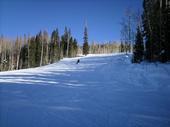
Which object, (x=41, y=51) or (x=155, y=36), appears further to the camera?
(x=41, y=51)

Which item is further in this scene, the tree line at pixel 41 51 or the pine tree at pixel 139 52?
the tree line at pixel 41 51

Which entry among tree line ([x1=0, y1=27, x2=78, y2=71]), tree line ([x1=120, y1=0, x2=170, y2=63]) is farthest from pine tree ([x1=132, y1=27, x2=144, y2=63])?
tree line ([x1=0, y1=27, x2=78, y2=71])

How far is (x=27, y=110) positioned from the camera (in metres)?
11.6

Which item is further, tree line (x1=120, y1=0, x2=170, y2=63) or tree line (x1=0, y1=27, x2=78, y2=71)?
tree line (x1=0, y1=27, x2=78, y2=71)

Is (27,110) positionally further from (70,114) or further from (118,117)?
(118,117)

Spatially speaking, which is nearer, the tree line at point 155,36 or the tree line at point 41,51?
the tree line at point 155,36

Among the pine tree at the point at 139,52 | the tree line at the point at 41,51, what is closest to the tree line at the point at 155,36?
the pine tree at the point at 139,52

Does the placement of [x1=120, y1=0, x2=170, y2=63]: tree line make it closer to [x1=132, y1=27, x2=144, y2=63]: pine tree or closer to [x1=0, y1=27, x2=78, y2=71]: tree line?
[x1=132, y1=27, x2=144, y2=63]: pine tree

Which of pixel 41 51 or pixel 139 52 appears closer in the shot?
pixel 139 52

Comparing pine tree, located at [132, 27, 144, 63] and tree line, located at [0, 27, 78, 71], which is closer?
pine tree, located at [132, 27, 144, 63]

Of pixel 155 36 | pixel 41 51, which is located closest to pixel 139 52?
pixel 155 36

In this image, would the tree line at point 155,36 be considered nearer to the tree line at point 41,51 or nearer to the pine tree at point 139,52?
the pine tree at point 139,52

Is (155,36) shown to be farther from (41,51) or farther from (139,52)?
(41,51)

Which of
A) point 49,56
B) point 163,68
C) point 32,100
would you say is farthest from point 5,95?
point 49,56
